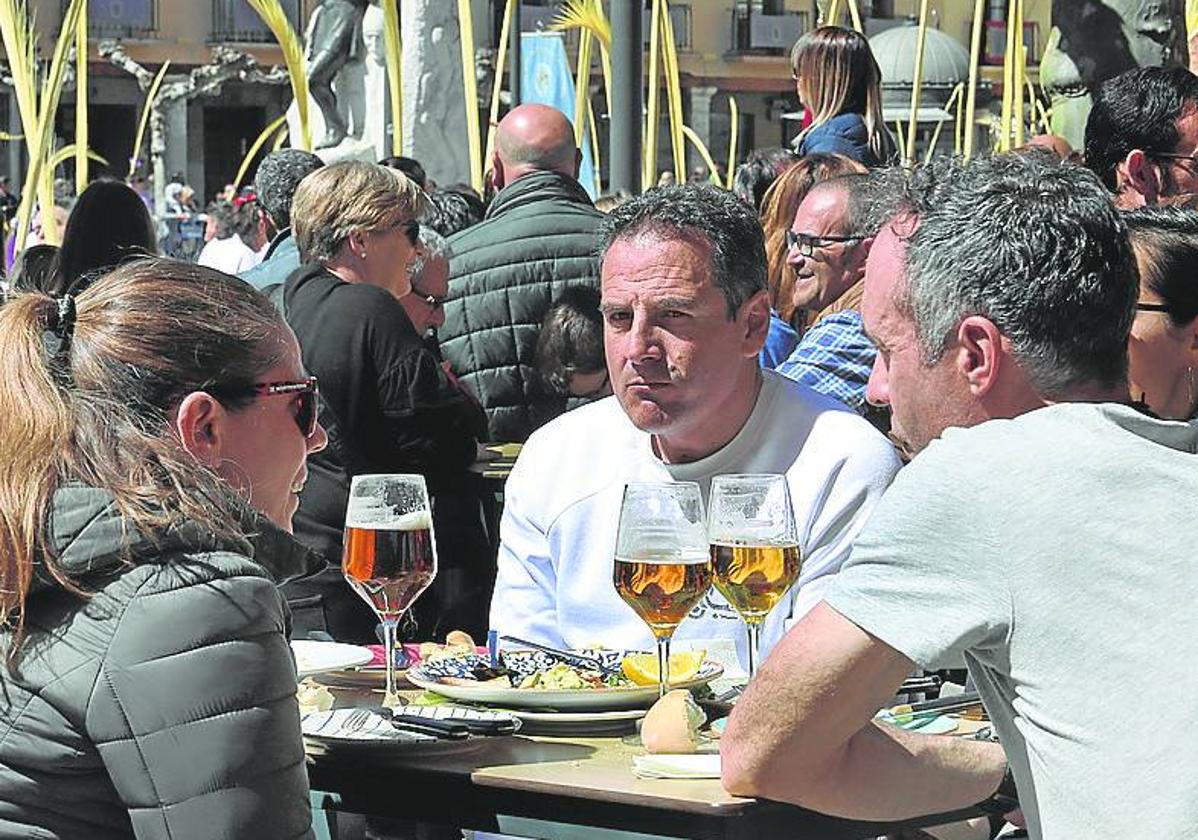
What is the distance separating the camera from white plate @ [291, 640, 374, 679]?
311cm

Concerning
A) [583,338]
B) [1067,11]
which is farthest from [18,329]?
[1067,11]

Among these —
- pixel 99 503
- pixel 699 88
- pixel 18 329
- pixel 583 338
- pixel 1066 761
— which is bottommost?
pixel 699 88

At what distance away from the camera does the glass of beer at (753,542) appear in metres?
2.79

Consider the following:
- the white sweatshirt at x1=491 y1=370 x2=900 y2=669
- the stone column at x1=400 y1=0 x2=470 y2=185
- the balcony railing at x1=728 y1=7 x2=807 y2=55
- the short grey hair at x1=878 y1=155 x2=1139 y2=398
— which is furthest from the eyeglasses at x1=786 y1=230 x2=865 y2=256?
the balcony railing at x1=728 y1=7 x2=807 y2=55

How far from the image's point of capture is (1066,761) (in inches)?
81.2

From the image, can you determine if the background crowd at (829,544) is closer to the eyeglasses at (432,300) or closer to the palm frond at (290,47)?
the eyeglasses at (432,300)

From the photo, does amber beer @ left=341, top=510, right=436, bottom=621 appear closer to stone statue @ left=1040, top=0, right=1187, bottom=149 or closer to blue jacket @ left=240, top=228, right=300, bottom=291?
blue jacket @ left=240, top=228, right=300, bottom=291

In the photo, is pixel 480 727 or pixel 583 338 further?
pixel 583 338

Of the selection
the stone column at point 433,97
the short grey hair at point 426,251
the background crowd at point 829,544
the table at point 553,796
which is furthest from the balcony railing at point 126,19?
the table at point 553,796

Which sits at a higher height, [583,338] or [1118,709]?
[1118,709]

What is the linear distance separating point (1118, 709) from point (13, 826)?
1116mm

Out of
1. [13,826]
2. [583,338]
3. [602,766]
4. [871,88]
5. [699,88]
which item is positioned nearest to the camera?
[13,826]

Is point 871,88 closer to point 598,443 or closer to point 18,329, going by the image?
point 598,443

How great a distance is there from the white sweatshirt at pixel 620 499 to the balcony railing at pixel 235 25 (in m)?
40.5
